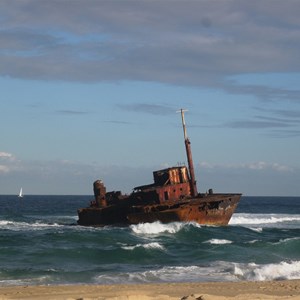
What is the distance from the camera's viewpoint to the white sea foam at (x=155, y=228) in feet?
127

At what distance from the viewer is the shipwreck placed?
4138 centimetres

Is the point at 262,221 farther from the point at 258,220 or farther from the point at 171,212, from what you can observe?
the point at 171,212

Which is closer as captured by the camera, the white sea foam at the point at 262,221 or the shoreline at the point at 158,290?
the shoreline at the point at 158,290

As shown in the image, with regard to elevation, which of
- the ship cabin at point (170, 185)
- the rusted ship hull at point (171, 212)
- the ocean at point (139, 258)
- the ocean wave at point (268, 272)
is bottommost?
the ocean wave at point (268, 272)

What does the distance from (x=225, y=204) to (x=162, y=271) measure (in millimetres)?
23262

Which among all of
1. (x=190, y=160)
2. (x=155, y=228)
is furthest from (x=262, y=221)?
(x=155, y=228)

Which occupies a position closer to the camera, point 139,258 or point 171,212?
point 139,258

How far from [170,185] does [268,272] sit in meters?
23.4

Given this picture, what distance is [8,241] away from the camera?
30.3 metres

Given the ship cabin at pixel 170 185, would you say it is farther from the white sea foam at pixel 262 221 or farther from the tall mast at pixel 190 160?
Answer: the white sea foam at pixel 262 221

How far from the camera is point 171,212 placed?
4091 cm

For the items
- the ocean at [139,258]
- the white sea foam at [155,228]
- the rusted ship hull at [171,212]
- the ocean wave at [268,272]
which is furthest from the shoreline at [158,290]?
the rusted ship hull at [171,212]

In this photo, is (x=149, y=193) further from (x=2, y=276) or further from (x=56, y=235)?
(x=2, y=276)

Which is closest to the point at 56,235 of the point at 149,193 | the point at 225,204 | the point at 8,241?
the point at 8,241
